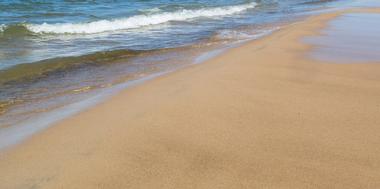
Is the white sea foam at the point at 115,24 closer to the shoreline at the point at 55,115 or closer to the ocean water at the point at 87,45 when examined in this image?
the ocean water at the point at 87,45

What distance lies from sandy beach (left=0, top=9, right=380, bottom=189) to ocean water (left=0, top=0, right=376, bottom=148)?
1.01 metres

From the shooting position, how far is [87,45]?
9375 mm

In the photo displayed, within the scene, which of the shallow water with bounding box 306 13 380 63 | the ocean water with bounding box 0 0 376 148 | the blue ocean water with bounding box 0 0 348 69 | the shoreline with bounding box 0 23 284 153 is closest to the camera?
Answer: the shoreline with bounding box 0 23 284 153

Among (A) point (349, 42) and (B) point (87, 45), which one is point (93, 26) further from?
(A) point (349, 42)

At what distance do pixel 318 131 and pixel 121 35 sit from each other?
8077mm

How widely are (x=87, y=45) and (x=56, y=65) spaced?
7.51ft

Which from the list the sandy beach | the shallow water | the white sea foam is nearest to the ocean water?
the white sea foam

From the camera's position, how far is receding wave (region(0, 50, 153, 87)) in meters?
6.46

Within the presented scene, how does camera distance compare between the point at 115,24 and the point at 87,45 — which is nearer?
the point at 87,45

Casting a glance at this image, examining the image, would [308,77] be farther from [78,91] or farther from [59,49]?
[59,49]

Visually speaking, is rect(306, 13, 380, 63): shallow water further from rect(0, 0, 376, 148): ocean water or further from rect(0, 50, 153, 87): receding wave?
rect(0, 50, 153, 87): receding wave

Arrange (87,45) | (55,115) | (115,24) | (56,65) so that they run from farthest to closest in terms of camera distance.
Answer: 1. (115,24)
2. (87,45)
3. (56,65)
4. (55,115)

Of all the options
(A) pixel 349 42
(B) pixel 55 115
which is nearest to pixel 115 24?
(A) pixel 349 42

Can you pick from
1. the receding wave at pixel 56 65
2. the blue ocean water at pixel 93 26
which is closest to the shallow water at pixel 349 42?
the blue ocean water at pixel 93 26
